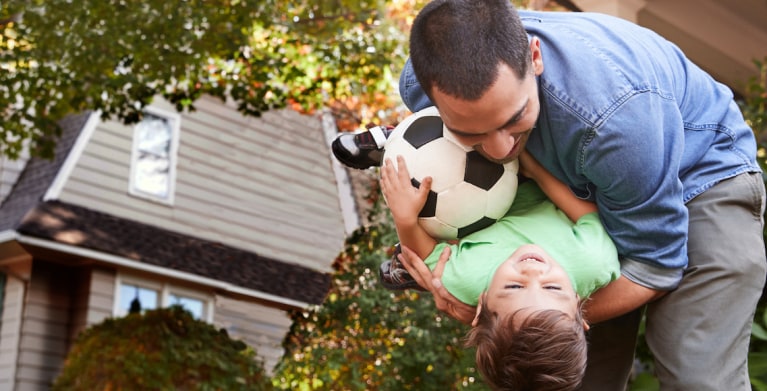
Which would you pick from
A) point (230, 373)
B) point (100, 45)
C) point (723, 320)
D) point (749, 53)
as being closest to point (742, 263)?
point (723, 320)

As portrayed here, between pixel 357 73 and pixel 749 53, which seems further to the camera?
pixel 357 73

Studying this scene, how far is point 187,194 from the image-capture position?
44.1ft

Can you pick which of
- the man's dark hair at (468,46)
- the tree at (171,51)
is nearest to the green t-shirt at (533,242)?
the man's dark hair at (468,46)

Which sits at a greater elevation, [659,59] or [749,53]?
[749,53]

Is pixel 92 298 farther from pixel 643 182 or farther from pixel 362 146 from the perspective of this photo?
pixel 643 182

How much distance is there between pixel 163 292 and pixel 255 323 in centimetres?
154

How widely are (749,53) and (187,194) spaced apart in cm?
804

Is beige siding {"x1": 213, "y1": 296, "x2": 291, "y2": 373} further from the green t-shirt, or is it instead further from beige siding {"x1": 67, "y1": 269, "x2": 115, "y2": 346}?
the green t-shirt

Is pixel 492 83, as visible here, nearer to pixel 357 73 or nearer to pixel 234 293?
pixel 357 73

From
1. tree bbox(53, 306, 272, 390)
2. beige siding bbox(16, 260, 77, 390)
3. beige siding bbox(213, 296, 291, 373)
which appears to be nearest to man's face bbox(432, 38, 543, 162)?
tree bbox(53, 306, 272, 390)

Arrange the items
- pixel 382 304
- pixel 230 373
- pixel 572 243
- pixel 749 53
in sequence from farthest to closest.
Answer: pixel 230 373 → pixel 382 304 → pixel 749 53 → pixel 572 243

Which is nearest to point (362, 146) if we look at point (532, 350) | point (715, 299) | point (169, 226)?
point (532, 350)

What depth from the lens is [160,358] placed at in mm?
9508

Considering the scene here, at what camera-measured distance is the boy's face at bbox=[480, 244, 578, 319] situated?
2.64 m
